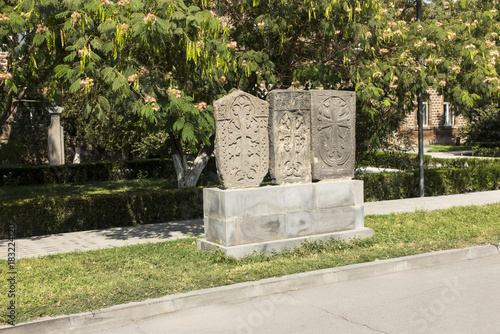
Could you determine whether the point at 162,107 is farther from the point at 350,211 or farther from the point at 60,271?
the point at 350,211

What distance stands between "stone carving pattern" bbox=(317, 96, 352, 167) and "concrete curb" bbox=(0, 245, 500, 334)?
222 centimetres

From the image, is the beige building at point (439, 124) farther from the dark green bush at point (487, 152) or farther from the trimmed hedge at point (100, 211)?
the trimmed hedge at point (100, 211)

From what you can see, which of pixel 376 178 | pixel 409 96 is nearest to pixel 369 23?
pixel 409 96

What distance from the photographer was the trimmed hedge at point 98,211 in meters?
12.0

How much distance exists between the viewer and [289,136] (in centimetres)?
955

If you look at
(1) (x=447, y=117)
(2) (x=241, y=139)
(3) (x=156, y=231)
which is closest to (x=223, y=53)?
(2) (x=241, y=139)

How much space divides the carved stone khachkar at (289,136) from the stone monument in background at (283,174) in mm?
17

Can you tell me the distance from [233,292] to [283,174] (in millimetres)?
2873

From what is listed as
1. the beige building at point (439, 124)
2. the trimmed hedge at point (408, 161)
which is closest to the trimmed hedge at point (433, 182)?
the trimmed hedge at point (408, 161)

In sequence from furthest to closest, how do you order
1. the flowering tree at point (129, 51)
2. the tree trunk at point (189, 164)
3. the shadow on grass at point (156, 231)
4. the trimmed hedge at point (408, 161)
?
the trimmed hedge at point (408, 161) → the tree trunk at point (189, 164) → the shadow on grass at point (156, 231) → the flowering tree at point (129, 51)

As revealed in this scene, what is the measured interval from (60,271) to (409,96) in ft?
32.1

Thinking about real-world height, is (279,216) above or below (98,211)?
above

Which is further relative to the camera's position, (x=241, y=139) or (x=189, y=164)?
(x=189, y=164)

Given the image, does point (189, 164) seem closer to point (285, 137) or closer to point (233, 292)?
point (285, 137)
